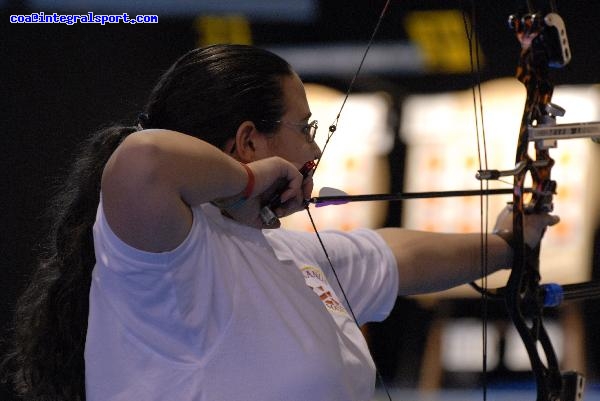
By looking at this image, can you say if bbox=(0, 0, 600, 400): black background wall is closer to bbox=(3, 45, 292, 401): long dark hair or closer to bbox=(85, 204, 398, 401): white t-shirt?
bbox=(3, 45, 292, 401): long dark hair

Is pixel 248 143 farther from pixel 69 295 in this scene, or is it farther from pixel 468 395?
pixel 468 395

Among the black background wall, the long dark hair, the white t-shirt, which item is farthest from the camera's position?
the black background wall

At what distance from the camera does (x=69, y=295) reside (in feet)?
4.52

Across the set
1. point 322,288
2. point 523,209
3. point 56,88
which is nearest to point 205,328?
point 322,288

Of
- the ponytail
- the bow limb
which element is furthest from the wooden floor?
the ponytail

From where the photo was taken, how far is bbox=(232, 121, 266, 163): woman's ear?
133 cm

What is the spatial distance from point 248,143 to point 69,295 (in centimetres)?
32

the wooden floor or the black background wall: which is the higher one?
the black background wall

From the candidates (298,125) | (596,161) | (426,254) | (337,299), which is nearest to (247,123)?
(298,125)

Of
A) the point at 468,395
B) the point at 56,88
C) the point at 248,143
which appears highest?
the point at 248,143

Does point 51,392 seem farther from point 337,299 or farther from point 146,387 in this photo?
point 337,299

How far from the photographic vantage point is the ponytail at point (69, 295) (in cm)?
137

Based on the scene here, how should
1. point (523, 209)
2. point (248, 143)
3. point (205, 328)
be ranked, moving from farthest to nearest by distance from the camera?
point (523, 209), point (248, 143), point (205, 328)

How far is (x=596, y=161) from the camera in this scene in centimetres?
290
